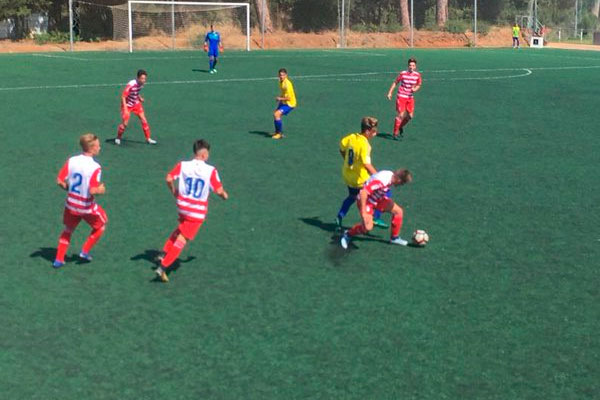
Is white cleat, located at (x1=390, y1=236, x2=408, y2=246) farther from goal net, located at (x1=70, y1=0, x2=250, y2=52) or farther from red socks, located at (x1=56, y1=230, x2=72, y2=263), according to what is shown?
goal net, located at (x1=70, y1=0, x2=250, y2=52)

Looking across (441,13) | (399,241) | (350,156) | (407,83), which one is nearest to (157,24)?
(441,13)

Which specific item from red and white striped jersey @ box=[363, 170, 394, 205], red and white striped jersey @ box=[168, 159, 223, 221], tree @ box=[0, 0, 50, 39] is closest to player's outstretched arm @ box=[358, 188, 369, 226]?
red and white striped jersey @ box=[363, 170, 394, 205]

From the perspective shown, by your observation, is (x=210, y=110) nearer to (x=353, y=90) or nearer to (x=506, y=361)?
(x=353, y=90)

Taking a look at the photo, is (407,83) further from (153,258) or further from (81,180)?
(81,180)

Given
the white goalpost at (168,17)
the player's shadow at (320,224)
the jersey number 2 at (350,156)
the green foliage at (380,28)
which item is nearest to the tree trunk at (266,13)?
the white goalpost at (168,17)

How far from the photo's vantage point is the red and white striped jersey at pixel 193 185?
10375 mm

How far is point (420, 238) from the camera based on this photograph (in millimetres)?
12320

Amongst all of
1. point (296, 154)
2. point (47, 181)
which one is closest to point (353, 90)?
point (296, 154)

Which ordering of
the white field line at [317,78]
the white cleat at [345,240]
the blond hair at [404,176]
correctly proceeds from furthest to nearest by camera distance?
Answer: 1. the white field line at [317,78]
2. the white cleat at [345,240]
3. the blond hair at [404,176]

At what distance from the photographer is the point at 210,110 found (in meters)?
27.1

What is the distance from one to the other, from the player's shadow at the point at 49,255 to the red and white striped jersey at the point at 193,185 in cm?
185

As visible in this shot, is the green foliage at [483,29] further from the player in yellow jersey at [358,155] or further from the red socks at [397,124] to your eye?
the player in yellow jersey at [358,155]

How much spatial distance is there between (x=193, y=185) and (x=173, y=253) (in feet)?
2.80

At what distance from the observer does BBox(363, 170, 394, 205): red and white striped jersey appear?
11594 mm
